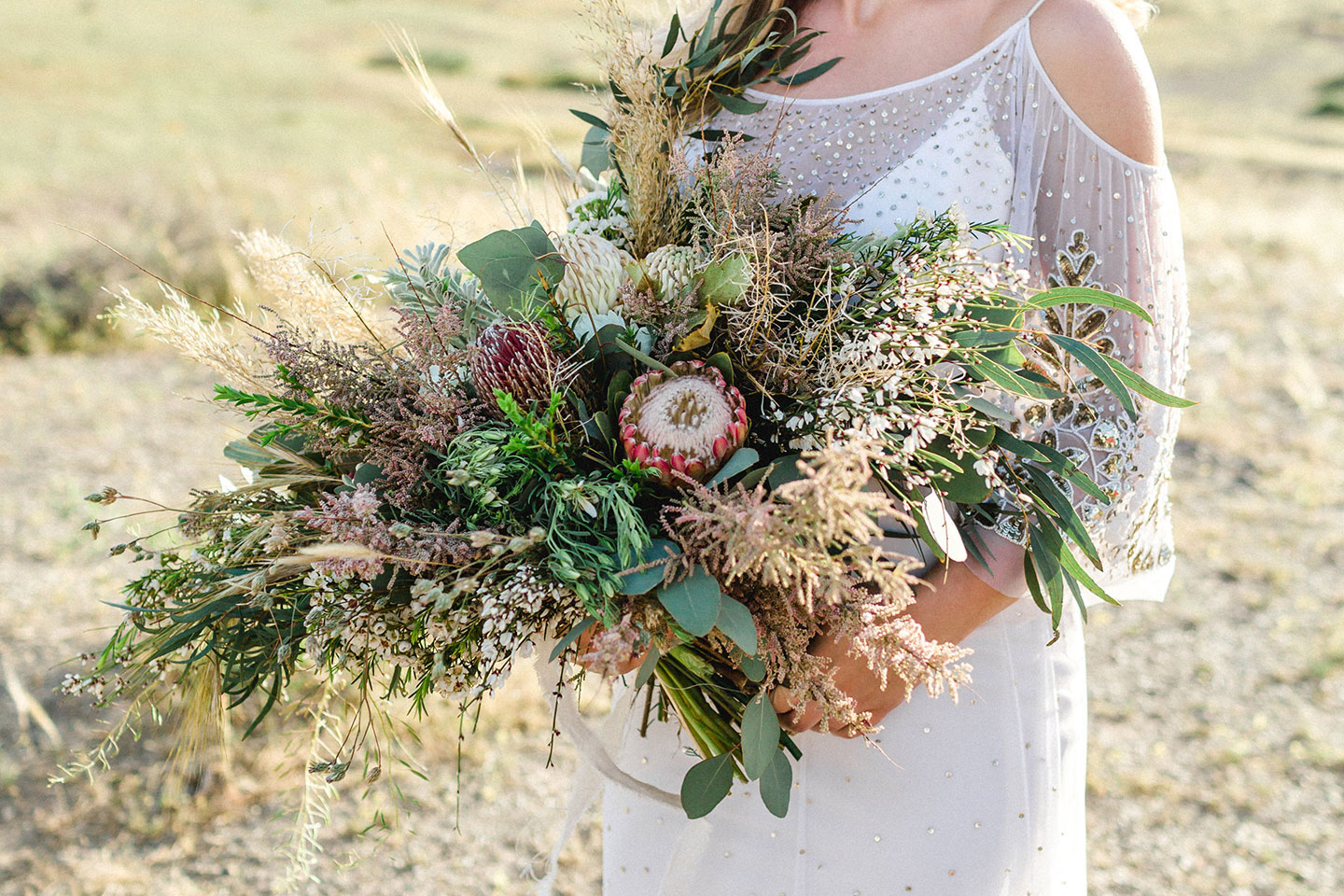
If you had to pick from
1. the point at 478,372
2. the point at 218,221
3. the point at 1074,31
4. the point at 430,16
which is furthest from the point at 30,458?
the point at 430,16

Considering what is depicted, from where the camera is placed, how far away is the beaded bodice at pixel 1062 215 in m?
1.44

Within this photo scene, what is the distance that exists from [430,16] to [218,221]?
25383 mm

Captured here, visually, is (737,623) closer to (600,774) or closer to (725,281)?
(725,281)

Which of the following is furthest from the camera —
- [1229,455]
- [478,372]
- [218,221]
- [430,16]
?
[430,16]

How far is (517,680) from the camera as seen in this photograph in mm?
4008

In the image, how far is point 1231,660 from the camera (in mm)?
4359

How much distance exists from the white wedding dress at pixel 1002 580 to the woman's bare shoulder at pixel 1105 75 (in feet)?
0.07

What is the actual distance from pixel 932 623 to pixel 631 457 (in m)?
0.60

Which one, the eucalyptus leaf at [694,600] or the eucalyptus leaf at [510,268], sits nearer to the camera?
the eucalyptus leaf at [694,600]

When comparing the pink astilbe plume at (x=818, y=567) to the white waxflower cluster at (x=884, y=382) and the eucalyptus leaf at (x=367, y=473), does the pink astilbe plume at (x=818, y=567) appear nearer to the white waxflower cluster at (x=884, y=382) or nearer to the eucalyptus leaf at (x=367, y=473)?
the white waxflower cluster at (x=884, y=382)

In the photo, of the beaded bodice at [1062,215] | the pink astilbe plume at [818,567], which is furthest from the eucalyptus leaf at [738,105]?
the pink astilbe plume at [818,567]

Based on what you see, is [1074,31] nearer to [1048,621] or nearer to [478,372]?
[1048,621]

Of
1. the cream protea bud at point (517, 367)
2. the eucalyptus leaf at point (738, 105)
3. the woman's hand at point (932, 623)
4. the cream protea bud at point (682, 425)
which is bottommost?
the woman's hand at point (932, 623)

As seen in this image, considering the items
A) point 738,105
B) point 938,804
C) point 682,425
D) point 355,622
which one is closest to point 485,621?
point 355,622
